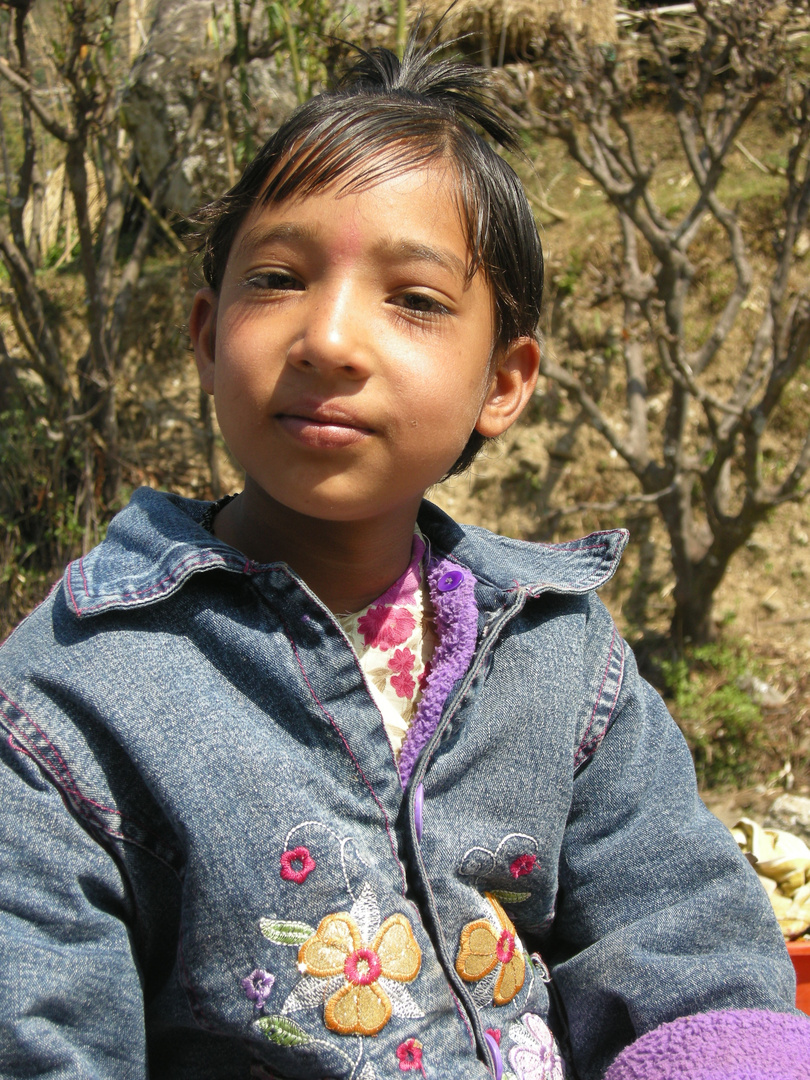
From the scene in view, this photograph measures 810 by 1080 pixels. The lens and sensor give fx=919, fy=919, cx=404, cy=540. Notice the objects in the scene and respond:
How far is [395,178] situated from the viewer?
133cm

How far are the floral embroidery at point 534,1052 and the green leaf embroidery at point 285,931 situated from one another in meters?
0.41

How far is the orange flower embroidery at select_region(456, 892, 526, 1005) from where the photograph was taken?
4.48 ft

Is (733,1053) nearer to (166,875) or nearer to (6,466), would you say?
(166,875)

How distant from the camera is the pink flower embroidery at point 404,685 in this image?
1.52 metres

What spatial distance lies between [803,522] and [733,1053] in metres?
3.41

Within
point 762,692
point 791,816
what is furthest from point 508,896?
point 762,692

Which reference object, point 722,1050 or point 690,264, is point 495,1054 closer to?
point 722,1050

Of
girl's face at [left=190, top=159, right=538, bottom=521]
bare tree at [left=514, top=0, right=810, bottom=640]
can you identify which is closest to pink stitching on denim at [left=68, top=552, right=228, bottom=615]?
girl's face at [left=190, top=159, right=538, bottom=521]

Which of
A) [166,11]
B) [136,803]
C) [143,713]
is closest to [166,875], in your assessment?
[136,803]

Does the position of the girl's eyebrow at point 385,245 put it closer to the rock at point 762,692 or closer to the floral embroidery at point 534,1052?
the floral embroidery at point 534,1052

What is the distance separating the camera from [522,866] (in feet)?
4.73

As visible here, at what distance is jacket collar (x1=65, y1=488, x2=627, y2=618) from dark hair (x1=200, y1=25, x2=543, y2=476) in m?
0.39

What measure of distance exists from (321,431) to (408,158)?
1.46 ft

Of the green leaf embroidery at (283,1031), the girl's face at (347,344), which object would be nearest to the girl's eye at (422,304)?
the girl's face at (347,344)
